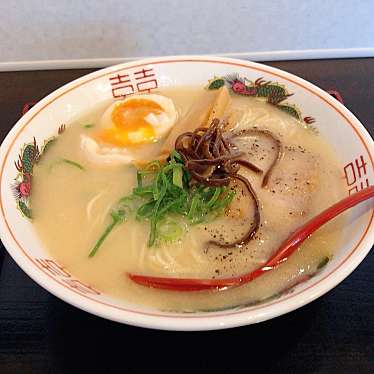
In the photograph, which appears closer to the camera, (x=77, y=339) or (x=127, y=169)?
(x=77, y=339)

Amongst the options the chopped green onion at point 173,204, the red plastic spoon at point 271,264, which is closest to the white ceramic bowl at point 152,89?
the red plastic spoon at point 271,264

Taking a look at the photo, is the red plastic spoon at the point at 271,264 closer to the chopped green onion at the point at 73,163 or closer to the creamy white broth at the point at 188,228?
the creamy white broth at the point at 188,228

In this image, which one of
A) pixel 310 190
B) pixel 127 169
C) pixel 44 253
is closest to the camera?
pixel 44 253

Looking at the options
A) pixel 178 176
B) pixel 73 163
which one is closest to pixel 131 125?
pixel 73 163

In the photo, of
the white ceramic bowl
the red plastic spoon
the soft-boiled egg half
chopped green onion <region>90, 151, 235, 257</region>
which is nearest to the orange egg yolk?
the soft-boiled egg half

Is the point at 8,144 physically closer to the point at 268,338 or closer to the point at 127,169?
the point at 127,169

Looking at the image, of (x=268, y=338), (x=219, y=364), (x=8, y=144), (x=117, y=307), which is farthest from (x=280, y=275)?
(x=8, y=144)
